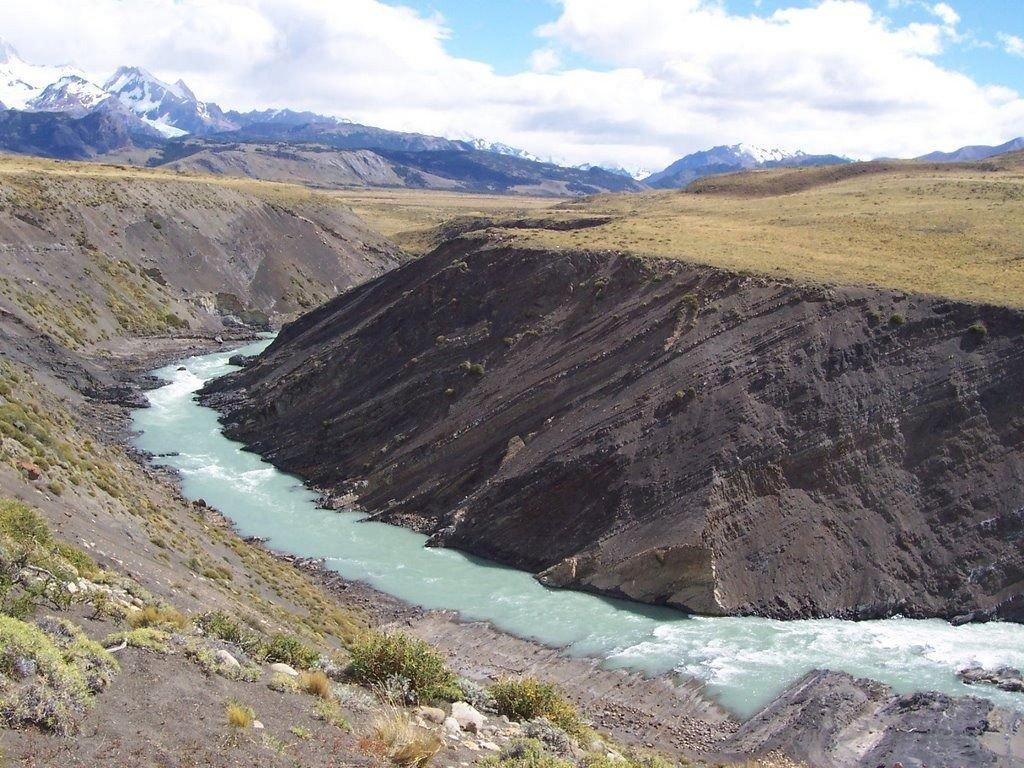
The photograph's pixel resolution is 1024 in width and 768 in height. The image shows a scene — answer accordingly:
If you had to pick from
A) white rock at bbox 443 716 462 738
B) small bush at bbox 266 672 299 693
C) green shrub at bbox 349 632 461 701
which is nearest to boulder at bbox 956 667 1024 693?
green shrub at bbox 349 632 461 701

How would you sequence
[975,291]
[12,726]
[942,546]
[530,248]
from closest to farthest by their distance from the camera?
[12,726] < [942,546] < [975,291] < [530,248]

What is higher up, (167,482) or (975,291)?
(975,291)

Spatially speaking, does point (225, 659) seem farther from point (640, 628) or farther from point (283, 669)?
point (640, 628)

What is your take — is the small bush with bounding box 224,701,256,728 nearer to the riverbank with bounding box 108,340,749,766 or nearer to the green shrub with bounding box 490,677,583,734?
the green shrub with bounding box 490,677,583,734

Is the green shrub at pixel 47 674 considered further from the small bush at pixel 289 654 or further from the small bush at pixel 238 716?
the small bush at pixel 289 654

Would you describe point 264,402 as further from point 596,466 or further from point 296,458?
point 596,466

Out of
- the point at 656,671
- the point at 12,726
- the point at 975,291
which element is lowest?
the point at 656,671

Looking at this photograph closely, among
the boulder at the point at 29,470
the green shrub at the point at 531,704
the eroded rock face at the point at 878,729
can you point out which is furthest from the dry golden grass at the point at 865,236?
the boulder at the point at 29,470

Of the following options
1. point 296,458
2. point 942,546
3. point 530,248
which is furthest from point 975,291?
point 296,458
